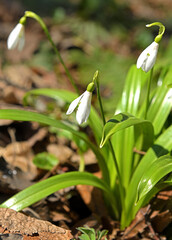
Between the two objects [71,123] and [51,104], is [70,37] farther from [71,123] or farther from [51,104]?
[71,123]

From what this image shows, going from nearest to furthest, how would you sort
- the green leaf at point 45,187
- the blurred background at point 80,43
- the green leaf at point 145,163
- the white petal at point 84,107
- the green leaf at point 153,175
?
the white petal at point 84,107 → the green leaf at point 153,175 → the green leaf at point 45,187 → the green leaf at point 145,163 → the blurred background at point 80,43

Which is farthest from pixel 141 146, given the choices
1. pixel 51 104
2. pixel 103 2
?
pixel 103 2

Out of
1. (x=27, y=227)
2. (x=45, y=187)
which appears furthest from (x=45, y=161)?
(x=27, y=227)

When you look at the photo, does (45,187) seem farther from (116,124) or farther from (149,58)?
(149,58)

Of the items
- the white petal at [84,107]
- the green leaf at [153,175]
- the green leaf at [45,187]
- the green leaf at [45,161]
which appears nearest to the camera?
the white petal at [84,107]

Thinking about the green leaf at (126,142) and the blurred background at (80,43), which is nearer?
the green leaf at (126,142)

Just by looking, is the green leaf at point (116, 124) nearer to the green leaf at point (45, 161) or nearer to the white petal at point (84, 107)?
the white petal at point (84, 107)

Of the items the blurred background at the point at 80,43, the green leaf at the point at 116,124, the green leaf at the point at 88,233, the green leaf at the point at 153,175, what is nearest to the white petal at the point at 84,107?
the green leaf at the point at 116,124
